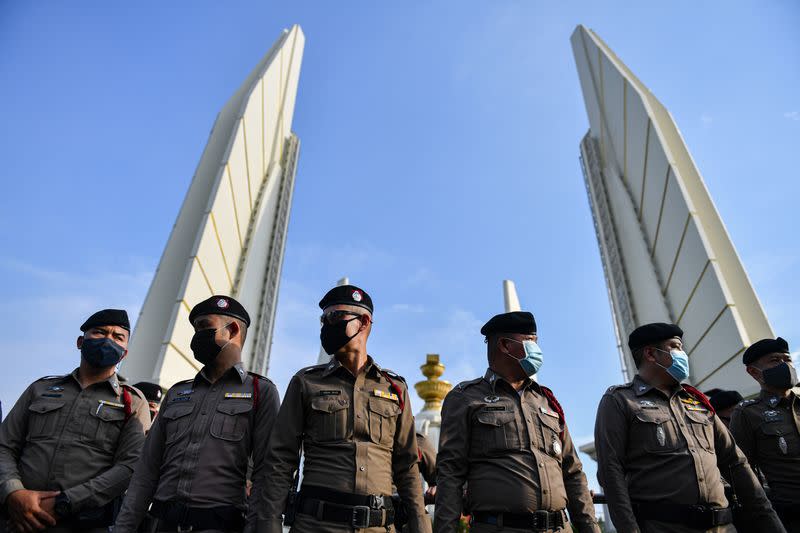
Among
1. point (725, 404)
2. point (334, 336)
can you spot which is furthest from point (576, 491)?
point (725, 404)

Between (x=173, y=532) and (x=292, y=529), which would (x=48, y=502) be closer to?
(x=173, y=532)

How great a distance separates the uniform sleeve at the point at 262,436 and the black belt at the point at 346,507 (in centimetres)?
16

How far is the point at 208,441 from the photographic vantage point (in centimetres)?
201

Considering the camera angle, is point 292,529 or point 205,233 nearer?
point 292,529

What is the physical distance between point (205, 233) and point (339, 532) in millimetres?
6922

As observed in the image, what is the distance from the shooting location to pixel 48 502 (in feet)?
6.89

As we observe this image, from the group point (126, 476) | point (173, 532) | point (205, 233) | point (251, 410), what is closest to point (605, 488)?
point (251, 410)

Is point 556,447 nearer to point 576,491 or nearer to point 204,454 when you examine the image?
point 576,491

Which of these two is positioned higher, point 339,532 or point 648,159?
point 648,159

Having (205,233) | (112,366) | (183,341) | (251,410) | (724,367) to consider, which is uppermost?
(205,233)

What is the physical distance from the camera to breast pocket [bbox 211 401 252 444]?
203 centimetres

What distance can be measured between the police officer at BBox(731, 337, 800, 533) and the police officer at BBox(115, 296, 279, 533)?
2.60m

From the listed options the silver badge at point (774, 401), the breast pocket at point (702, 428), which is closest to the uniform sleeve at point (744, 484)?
the breast pocket at point (702, 428)

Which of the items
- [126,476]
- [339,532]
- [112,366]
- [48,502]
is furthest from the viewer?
[112,366]
